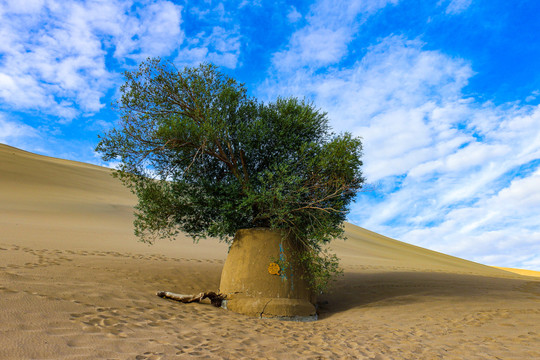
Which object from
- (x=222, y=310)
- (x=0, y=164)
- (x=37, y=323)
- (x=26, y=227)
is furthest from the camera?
(x=0, y=164)

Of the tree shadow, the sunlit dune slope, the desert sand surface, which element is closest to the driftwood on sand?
the desert sand surface

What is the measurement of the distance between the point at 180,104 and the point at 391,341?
30.4 feet

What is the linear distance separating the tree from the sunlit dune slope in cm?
1016

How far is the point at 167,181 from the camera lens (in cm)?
1230

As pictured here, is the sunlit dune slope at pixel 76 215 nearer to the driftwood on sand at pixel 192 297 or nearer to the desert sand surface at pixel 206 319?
the desert sand surface at pixel 206 319

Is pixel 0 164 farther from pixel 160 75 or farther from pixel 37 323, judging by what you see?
pixel 37 323

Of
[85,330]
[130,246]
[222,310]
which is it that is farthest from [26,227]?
[85,330]

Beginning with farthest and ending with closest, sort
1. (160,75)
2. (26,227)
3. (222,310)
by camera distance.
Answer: (26,227)
(160,75)
(222,310)

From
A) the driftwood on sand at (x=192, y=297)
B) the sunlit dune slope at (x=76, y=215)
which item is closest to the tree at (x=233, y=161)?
the driftwood on sand at (x=192, y=297)

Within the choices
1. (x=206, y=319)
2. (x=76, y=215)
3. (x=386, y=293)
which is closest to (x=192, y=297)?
(x=206, y=319)

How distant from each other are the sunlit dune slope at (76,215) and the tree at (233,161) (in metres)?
10.2

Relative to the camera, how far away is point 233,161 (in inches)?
445

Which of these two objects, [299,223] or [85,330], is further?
[299,223]

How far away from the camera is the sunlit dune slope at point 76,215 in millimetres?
→ 21161
